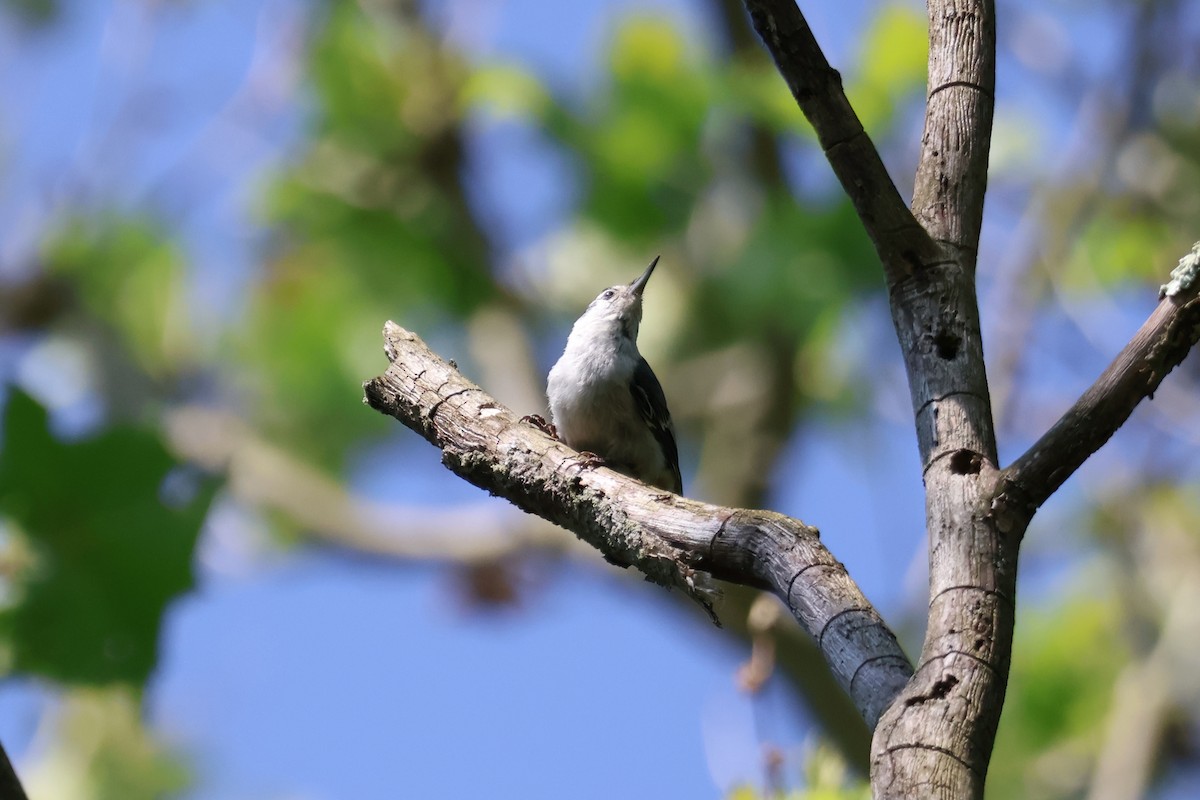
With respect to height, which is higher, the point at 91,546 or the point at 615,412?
the point at 615,412

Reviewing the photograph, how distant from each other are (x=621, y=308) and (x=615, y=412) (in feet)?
3.66

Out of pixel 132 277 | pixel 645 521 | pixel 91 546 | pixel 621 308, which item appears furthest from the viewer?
pixel 132 277

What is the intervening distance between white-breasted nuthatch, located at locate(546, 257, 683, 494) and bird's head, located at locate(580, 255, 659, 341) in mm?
419

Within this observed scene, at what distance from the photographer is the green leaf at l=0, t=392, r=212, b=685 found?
4184 millimetres

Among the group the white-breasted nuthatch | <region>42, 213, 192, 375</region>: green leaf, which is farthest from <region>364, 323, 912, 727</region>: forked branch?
<region>42, 213, 192, 375</region>: green leaf

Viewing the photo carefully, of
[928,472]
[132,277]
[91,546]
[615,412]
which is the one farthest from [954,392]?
[132,277]

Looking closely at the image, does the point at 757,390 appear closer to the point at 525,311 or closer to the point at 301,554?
the point at 525,311

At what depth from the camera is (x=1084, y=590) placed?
10.9 meters

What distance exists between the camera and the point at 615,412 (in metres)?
6.36

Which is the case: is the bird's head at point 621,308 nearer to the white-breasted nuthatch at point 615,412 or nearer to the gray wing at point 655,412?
the white-breasted nuthatch at point 615,412

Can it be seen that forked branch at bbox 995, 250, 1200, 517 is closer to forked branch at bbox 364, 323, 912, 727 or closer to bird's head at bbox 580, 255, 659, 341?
forked branch at bbox 364, 323, 912, 727

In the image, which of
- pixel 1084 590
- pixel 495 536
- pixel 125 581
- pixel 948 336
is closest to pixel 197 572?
pixel 125 581

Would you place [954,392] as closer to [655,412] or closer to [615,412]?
[615,412]

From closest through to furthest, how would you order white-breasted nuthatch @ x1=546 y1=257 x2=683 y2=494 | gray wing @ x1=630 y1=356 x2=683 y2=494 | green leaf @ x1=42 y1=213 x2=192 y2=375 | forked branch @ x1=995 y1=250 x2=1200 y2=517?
forked branch @ x1=995 y1=250 x2=1200 y2=517 < white-breasted nuthatch @ x1=546 y1=257 x2=683 y2=494 < gray wing @ x1=630 y1=356 x2=683 y2=494 < green leaf @ x1=42 y1=213 x2=192 y2=375
